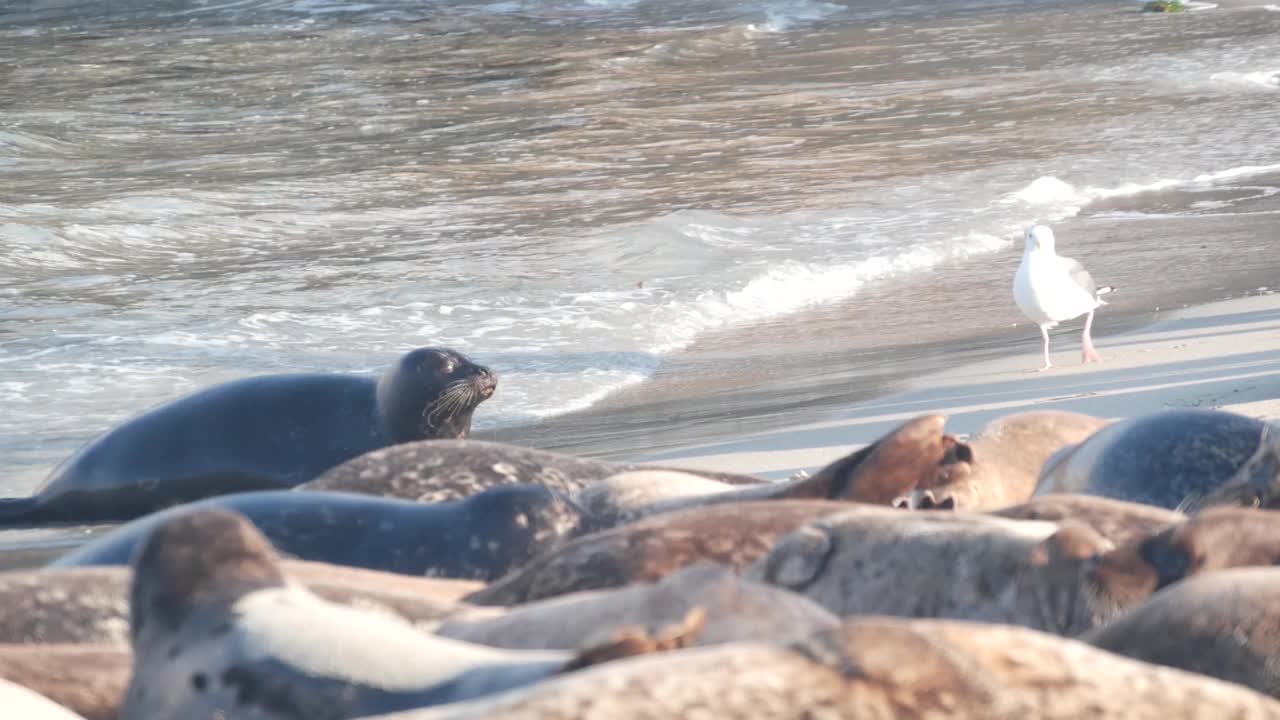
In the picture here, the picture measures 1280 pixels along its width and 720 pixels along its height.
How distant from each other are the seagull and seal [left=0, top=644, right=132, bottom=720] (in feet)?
17.0

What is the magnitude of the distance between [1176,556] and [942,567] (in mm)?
250

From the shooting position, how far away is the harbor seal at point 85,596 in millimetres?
2271

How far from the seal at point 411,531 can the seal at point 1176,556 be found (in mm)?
923

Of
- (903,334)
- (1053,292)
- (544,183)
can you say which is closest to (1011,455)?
(1053,292)

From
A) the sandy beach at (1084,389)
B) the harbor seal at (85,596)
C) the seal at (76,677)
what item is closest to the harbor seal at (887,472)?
the harbor seal at (85,596)

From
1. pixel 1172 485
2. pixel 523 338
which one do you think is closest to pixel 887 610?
pixel 1172 485

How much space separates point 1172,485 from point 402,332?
5986mm

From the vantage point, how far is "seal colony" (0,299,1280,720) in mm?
1308

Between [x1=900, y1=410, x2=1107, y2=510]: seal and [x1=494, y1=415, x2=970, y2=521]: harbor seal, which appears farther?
[x1=900, y1=410, x2=1107, y2=510]: seal

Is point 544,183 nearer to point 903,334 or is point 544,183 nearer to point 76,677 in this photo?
point 903,334

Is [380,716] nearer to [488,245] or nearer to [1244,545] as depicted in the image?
[1244,545]

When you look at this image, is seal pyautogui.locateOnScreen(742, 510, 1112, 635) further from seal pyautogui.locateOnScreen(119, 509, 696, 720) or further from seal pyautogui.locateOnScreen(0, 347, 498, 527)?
seal pyautogui.locateOnScreen(0, 347, 498, 527)

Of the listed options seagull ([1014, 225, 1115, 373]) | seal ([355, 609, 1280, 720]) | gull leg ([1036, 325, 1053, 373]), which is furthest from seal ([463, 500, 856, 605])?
seagull ([1014, 225, 1115, 373])

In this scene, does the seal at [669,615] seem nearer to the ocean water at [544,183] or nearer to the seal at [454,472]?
the seal at [454,472]
